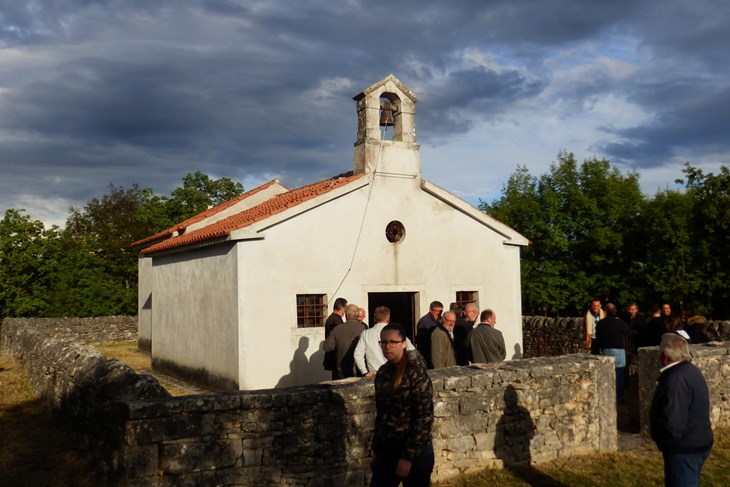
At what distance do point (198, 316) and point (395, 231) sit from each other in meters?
5.15

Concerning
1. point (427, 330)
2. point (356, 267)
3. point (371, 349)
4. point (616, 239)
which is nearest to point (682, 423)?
point (371, 349)

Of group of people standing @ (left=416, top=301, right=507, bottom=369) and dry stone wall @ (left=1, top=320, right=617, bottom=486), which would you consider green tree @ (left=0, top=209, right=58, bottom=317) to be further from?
group of people standing @ (left=416, top=301, right=507, bottom=369)

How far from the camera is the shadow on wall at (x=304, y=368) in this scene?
45.4 feet

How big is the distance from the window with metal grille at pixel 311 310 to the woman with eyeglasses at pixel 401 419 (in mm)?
9163

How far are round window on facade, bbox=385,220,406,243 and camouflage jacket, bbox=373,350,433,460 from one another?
402 inches

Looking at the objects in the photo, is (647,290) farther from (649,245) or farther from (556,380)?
(556,380)

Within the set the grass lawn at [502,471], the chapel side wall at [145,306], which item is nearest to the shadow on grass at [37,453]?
the grass lawn at [502,471]

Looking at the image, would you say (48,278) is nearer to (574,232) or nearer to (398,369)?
(574,232)

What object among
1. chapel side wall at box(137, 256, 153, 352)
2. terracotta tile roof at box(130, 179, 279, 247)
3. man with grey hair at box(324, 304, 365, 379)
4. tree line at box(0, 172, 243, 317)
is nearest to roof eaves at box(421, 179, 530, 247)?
man with grey hair at box(324, 304, 365, 379)

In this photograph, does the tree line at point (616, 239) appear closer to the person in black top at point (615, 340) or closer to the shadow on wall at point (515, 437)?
the person in black top at point (615, 340)

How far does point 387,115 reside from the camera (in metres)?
16.0

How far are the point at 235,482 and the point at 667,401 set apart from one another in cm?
399

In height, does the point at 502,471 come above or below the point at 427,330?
below

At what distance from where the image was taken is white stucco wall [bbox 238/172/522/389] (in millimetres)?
13633
